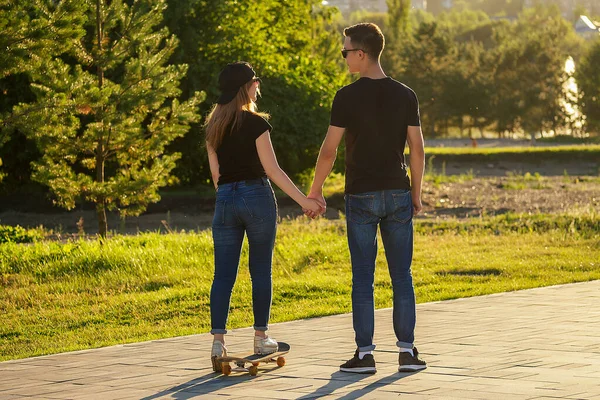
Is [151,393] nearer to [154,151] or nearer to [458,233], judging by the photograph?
[154,151]

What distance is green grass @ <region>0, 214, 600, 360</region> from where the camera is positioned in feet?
37.3

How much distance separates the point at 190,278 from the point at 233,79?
7.20m

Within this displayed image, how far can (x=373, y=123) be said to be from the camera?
7.67 meters

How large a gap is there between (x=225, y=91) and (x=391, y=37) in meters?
80.0

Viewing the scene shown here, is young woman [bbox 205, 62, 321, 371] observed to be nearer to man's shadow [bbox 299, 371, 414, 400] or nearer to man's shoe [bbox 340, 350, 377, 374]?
man's shoe [bbox 340, 350, 377, 374]

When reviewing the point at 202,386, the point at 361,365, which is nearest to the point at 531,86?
the point at 361,365

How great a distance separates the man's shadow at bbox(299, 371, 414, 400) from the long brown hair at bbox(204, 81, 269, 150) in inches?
67.2

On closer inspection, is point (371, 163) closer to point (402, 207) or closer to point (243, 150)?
point (402, 207)

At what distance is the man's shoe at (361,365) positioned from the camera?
7512 mm

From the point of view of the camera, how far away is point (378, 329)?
960 centimetres

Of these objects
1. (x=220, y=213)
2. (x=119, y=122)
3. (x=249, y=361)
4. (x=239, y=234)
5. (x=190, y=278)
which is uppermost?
(x=119, y=122)

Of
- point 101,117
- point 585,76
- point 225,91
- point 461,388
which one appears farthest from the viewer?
point 585,76

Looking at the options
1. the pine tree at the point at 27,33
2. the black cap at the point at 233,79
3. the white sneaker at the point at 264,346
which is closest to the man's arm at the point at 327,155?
the black cap at the point at 233,79

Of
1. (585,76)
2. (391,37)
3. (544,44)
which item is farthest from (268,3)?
(391,37)
